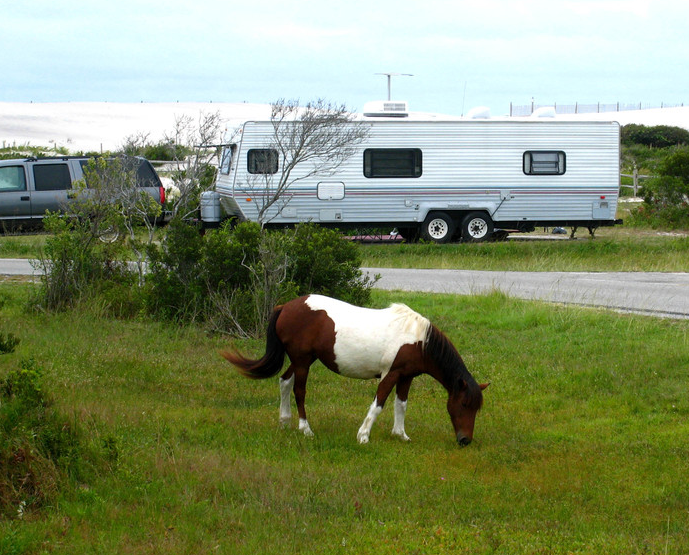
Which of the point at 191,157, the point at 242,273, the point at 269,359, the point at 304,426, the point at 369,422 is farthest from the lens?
the point at 191,157

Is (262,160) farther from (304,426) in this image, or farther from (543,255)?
(304,426)

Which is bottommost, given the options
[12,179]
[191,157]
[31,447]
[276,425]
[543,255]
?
[276,425]

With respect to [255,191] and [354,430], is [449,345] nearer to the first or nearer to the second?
[354,430]

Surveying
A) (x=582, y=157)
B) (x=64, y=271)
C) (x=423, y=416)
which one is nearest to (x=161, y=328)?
(x=64, y=271)

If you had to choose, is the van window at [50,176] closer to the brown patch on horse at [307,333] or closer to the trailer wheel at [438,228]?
the trailer wheel at [438,228]

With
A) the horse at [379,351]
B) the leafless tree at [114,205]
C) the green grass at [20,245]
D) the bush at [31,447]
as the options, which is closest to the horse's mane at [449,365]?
the horse at [379,351]

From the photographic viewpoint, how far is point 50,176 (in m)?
22.1

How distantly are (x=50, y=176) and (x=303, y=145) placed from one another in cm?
673

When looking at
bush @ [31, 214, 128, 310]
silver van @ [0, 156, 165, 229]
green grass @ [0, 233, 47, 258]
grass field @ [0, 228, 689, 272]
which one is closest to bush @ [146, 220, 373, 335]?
bush @ [31, 214, 128, 310]

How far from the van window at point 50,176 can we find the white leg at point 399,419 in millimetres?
17134

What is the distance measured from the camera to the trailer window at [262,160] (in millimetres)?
20703

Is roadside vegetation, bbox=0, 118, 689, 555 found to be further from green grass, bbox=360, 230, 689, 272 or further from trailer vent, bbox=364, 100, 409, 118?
trailer vent, bbox=364, 100, 409, 118

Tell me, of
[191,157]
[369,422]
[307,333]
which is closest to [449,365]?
[369,422]

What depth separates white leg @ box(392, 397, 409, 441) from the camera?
22.4 feet
